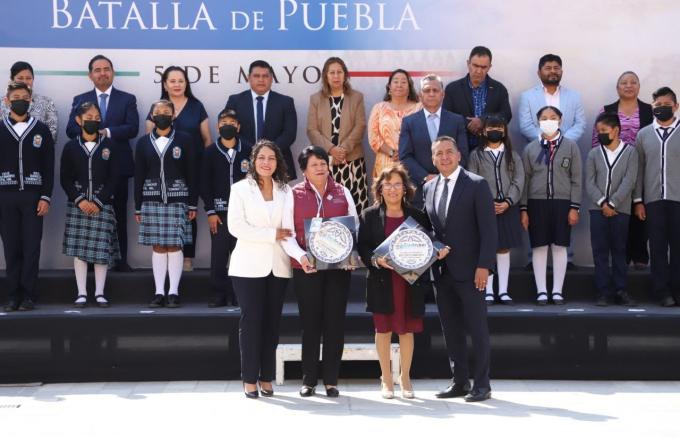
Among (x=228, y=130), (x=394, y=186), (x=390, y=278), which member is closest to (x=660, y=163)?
(x=394, y=186)

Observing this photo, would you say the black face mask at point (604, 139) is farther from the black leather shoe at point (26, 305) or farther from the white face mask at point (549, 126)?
the black leather shoe at point (26, 305)

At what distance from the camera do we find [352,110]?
9.07 metres

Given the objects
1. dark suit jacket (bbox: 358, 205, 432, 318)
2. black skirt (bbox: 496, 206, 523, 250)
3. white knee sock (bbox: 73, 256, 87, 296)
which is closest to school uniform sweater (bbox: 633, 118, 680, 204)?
black skirt (bbox: 496, 206, 523, 250)

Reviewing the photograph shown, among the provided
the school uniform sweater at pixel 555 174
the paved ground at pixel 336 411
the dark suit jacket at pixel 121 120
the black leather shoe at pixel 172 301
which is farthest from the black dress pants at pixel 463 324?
the dark suit jacket at pixel 121 120

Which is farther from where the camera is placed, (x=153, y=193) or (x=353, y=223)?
(x=153, y=193)

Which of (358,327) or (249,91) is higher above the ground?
(249,91)

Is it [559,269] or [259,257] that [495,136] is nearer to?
[559,269]

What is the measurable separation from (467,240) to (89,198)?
3.21 metres

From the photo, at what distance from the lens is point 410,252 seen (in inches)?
271

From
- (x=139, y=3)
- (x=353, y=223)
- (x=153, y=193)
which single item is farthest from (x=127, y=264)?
(x=353, y=223)

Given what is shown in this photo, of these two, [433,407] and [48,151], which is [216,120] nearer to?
[48,151]

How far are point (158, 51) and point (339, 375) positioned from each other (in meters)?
3.38

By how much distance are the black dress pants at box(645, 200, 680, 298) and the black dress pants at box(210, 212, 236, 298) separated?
3.22 metres

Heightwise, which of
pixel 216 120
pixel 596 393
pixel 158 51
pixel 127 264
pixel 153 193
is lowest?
pixel 596 393
